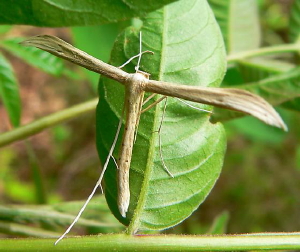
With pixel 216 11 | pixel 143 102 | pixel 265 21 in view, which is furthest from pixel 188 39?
pixel 265 21

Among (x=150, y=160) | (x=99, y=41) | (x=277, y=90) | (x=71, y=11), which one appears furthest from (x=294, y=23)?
(x=71, y=11)

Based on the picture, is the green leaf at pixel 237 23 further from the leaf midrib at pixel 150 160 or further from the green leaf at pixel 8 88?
the green leaf at pixel 8 88

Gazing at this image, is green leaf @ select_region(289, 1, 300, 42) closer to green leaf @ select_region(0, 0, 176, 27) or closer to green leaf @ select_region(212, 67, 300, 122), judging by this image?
green leaf @ select_region(212, 67, 300, 122)

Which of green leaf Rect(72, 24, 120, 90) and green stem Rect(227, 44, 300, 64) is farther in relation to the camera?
green leaf Rect(72, 24, 120, 90)

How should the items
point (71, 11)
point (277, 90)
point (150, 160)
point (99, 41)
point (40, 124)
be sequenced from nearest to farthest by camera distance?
point (71, 11)
point (150, 160)
point (277, 90)
point (40, 124)
point (99, 41)

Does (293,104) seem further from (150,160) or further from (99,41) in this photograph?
(99,41)

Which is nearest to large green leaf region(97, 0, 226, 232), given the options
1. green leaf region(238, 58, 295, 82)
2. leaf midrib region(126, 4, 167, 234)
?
leaf midrib region(126, 4, 167, 234)
